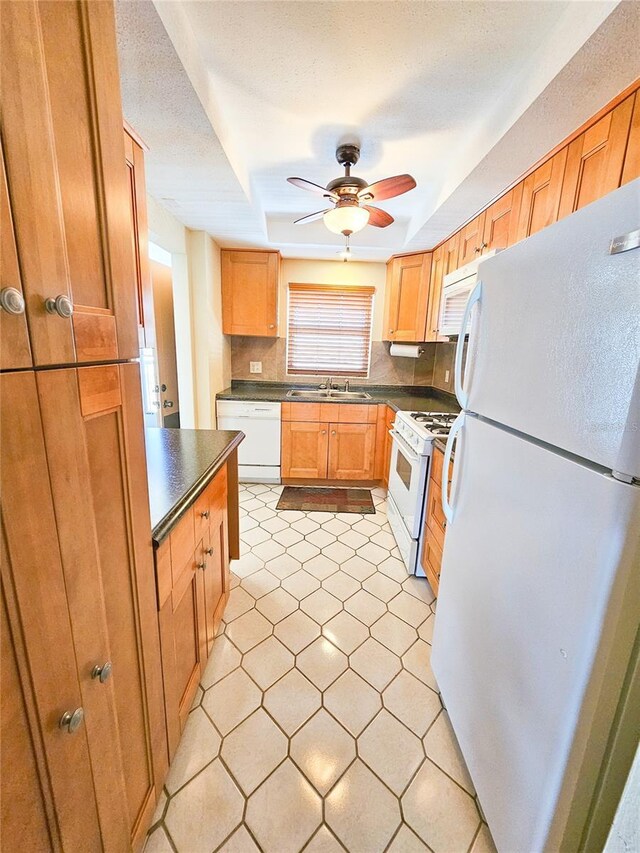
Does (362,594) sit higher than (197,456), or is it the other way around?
(197,456)

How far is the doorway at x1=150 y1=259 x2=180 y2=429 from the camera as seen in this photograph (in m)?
3.16

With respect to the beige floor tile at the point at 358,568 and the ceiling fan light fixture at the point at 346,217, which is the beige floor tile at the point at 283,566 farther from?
the ceiling fan light fixture at the point at 346,217

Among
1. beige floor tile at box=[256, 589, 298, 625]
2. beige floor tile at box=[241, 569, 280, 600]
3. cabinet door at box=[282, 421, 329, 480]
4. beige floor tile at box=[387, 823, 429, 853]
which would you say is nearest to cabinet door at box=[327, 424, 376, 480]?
cabinet door at box=[282, 421, 329, 480]

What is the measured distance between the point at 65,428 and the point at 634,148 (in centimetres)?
181

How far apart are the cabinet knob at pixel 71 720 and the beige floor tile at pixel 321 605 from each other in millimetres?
1370

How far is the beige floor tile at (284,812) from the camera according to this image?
39.0 inches

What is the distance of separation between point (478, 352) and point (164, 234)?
2410 mm

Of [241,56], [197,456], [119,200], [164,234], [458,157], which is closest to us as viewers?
[119,200]

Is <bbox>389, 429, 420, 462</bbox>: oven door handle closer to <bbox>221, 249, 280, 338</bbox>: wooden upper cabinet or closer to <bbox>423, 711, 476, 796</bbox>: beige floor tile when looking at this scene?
<bbox>423, 711, 476, 796</bbox>: beige floor tile

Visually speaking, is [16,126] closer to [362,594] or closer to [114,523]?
[114,523]

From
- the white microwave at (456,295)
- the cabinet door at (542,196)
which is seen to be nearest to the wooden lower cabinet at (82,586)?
the cabinet door at (542,196)

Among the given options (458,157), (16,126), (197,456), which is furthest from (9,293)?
(458,157)

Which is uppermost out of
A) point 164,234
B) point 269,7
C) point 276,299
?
point 269,7

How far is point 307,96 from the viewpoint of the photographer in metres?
1.52
